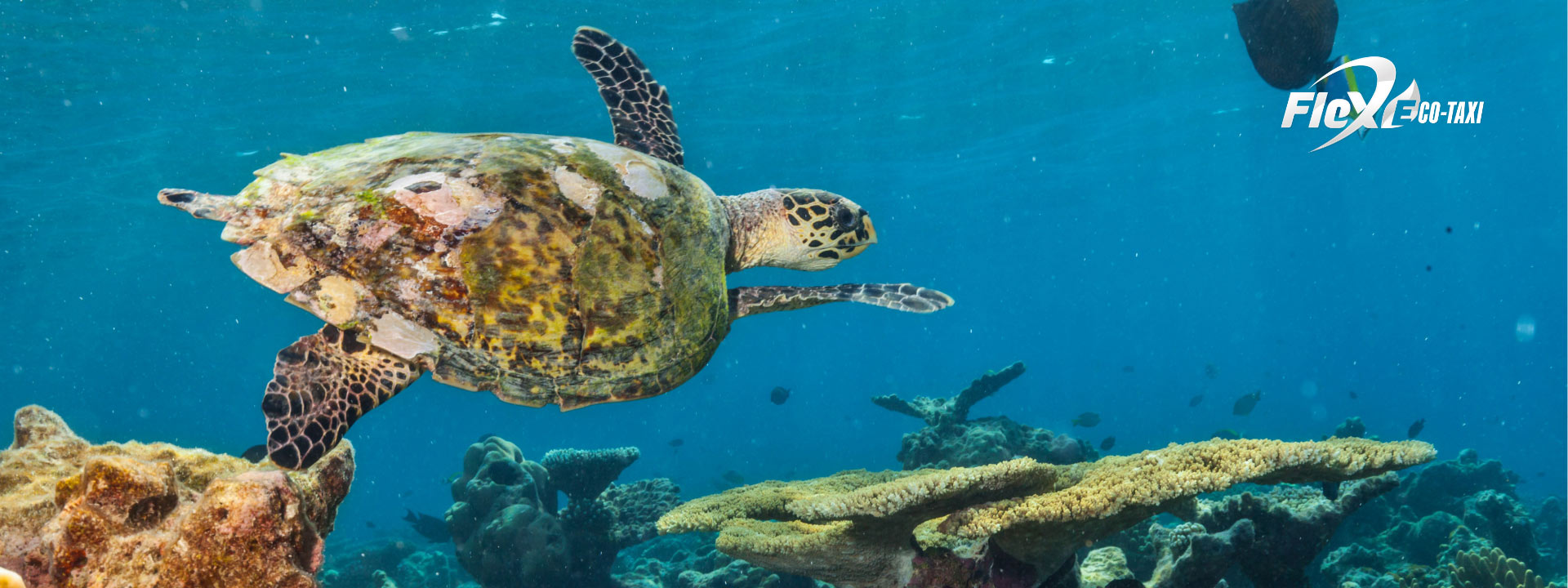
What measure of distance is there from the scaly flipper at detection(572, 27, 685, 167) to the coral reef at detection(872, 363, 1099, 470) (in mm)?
5209

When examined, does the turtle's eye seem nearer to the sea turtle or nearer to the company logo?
the sea turtle

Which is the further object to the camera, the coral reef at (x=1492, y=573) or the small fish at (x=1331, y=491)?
the coral reef at (x=1492, y=573)

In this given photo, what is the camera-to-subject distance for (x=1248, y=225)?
53844mm

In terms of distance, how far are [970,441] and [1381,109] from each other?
1069 inches

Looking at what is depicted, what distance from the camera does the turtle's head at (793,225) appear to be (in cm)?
452

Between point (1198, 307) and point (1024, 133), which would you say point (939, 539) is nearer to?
point (1024, 133)

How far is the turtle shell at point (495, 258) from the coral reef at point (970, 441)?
5636 millimetres

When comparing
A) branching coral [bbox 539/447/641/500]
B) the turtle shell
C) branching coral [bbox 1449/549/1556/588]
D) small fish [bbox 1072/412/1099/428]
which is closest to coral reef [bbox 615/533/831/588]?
branching coral [bbox 539/447/641/500]

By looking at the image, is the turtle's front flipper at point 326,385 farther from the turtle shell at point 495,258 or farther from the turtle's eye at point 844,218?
the turtle's eye at point 844,218

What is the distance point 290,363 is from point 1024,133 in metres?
24.9

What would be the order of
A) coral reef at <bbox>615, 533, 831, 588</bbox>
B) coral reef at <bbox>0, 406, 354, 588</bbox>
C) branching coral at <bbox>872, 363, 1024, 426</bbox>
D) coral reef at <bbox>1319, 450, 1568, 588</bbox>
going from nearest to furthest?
coral reef at <bbox>0, 406, 354, 588</bbox>
coral reef at <bbox>1319, 450, 1568, 588</bbox>
coral reef at <bbox>615, 533, 831, 588</bbox>
branching coral at <bbox>872, 363, 1024, 426</bbox>

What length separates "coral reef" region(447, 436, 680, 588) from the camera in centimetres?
730

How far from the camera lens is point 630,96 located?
5.07 metres

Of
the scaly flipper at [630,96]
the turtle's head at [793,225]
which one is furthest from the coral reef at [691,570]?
the scaly flipper at [630,96]
